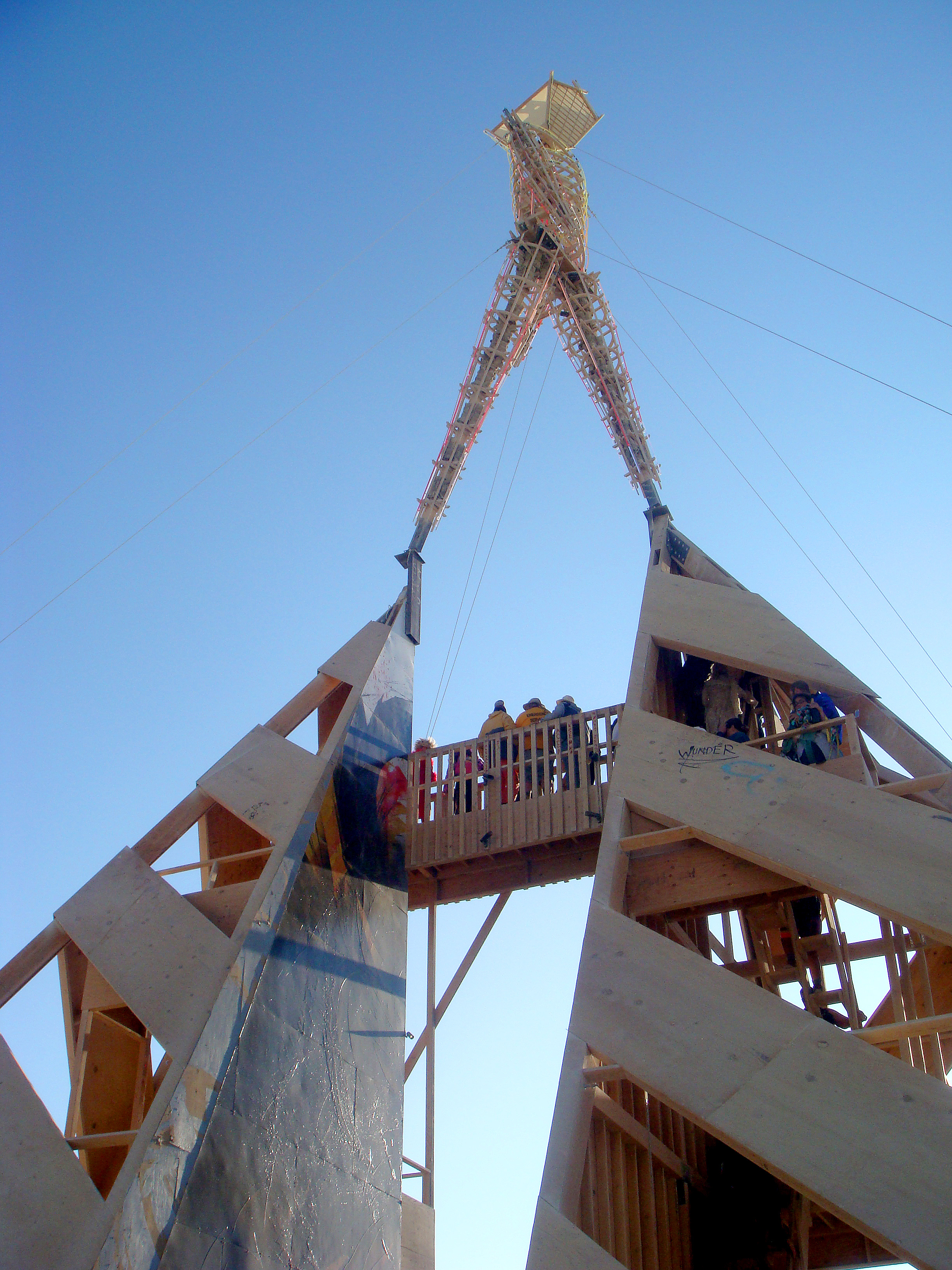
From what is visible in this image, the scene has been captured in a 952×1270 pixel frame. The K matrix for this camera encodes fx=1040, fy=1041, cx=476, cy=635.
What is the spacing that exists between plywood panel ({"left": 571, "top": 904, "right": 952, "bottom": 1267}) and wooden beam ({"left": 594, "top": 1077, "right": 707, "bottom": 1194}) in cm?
35

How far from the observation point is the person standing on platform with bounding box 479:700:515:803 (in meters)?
10.1

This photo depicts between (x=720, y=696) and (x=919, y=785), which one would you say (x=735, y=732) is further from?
(x=720, y=696)

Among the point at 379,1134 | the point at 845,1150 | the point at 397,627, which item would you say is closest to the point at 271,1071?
the point at 379,1134

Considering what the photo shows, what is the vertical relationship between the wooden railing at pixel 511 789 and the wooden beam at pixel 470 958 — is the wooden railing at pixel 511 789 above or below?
above

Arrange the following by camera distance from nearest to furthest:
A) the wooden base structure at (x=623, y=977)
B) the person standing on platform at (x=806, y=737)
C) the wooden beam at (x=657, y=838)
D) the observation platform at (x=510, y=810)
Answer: the wooden base structure at (x=623, y=977) → the wooden beam at (x=657, y=838) → the person standing on platform at (x=806, y=737) → the observation platform at (x=510, y=810)


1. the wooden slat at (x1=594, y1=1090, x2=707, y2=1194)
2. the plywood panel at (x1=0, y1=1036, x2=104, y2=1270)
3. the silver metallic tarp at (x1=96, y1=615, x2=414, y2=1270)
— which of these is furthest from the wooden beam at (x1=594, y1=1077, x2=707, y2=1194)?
the plywood panel at (x1=0, y1=1036, x2=104, y2=1270)

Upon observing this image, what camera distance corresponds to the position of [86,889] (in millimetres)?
8570

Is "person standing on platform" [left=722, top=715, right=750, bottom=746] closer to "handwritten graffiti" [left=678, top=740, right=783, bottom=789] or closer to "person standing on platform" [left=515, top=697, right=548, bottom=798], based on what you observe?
"handwritten graffiti" [left=678, top=740, right=783, bottom=789]

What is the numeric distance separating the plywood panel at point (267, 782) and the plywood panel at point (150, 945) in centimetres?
89

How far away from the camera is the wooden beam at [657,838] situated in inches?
265

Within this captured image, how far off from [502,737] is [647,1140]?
4386mm

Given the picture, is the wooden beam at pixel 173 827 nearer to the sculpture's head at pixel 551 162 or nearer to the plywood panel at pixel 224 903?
Answer: the plywood panel at pixel 224 903

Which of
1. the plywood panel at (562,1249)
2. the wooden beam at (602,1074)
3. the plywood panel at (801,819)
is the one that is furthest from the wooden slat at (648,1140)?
the plywood panel at (801,819)

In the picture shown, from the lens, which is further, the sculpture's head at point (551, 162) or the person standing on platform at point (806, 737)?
the sculpture's head at point (551, 162)
